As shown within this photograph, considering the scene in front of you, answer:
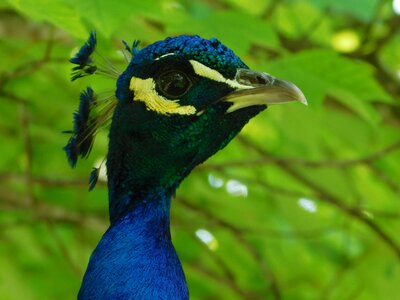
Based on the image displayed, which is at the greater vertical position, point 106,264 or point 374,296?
point 374,296

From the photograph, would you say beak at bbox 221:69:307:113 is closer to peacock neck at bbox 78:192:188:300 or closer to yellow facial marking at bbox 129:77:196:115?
yellow facial marking at bbox 129:77:196:115

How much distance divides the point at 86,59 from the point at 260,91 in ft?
1.24

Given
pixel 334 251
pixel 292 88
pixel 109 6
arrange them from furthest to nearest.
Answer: pixel 334 251, pixel 109 6, pixel 292 88

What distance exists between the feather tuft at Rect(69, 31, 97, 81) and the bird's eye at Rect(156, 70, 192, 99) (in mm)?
183

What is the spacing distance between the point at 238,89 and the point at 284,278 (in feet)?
5.68

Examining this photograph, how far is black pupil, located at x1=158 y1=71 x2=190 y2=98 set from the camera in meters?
1.58

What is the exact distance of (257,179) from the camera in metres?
2.75

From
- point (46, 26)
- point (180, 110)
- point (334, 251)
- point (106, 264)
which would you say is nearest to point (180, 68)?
point (180, 110)

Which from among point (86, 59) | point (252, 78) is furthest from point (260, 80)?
point (86, 59)

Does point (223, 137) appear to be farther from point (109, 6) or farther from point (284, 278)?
point (284, 278)

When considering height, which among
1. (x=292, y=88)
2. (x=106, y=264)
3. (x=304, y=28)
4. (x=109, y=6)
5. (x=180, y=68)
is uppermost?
(x=304, y=28)

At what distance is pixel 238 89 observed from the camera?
1547mm

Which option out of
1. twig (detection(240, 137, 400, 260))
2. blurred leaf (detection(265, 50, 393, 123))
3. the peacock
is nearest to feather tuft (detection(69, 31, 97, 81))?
the peacock

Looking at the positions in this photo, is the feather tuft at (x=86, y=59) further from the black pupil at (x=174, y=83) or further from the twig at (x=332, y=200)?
the twig at (x=332, y=200)
